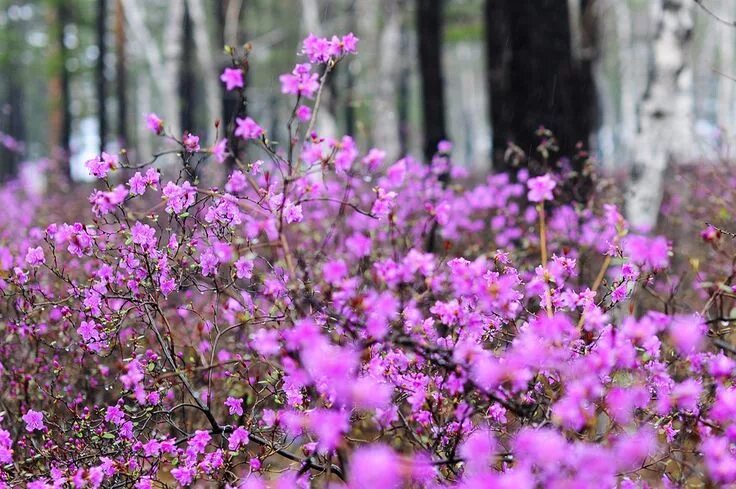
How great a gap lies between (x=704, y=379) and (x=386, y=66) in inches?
477

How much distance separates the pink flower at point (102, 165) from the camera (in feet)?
7.52

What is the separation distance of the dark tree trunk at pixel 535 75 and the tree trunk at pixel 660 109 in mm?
497

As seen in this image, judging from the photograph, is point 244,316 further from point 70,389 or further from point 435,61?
point 435,61

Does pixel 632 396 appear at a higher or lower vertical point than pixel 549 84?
lower

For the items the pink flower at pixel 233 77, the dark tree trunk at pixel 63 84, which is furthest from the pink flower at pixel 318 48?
the dark tree trunk at pixel 63 84

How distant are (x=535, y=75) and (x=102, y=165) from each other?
4.04 m

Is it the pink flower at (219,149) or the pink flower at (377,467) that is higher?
the pink flower at (219,149)

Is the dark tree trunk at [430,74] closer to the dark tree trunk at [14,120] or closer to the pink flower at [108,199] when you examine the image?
the pink flower at [108,199]

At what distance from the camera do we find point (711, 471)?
1.48 meters

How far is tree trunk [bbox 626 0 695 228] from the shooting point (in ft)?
18.0

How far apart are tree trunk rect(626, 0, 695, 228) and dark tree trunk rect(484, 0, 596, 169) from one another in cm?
50

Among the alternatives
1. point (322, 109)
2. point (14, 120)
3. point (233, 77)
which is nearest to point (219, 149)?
point (233, 77)

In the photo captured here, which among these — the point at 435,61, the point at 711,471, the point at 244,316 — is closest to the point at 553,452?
the point at 711,471

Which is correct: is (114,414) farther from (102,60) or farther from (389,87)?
(102,60)
